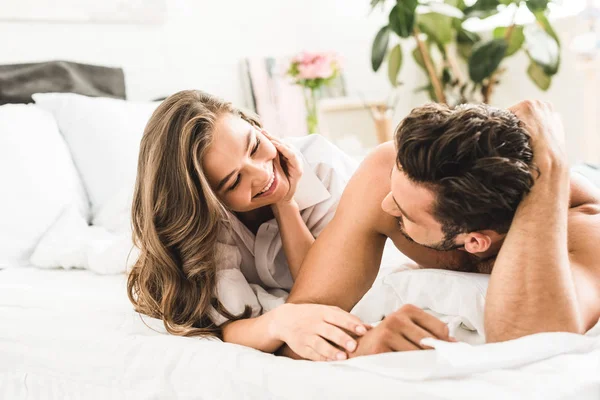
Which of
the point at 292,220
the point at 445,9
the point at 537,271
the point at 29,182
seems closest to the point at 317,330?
the point at 537,271

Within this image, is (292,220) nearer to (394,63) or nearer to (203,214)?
(203,214)

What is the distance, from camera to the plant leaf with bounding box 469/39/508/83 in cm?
331

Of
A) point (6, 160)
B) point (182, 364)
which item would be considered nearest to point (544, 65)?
point (6, 160)

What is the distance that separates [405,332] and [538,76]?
9.57 ft

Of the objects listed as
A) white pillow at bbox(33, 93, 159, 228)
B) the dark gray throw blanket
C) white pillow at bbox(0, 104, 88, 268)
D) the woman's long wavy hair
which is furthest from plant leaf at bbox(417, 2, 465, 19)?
the woman's long wavy hair

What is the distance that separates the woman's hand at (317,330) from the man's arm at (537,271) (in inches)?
8.5

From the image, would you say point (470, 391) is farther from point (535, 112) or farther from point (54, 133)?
point (54, 133)

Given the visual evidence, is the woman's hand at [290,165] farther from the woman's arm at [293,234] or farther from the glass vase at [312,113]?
the glass vase at [312,113]

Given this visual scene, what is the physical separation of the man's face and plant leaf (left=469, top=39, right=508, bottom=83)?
2.48 m

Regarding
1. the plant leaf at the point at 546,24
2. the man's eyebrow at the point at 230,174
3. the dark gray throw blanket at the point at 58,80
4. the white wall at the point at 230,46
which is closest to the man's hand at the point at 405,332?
the man's eyebrow at the point at 230,174

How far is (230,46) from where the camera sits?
3311mm

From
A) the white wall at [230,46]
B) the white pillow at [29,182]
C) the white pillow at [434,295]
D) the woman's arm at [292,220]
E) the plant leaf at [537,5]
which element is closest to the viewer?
the white pillow at [434,295]

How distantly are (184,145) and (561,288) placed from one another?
2.51ft

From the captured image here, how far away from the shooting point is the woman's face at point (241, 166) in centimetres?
134
